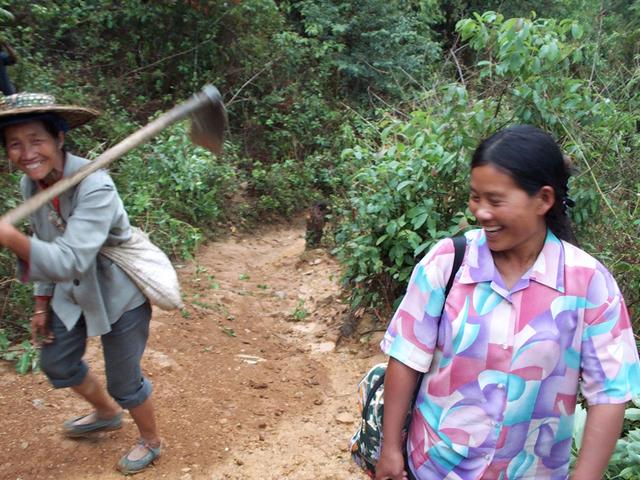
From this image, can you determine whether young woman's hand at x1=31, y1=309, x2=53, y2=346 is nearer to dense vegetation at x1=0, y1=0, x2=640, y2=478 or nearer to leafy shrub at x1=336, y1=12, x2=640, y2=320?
dense vegetation at x1=0, y1=0, x2=640, y2=478

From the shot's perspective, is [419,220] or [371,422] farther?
[419,220]

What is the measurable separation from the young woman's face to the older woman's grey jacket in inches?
56.0

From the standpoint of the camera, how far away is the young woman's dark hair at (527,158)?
1457 millimetres

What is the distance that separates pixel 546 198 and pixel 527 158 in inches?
4.8

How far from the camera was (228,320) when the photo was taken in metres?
4.93

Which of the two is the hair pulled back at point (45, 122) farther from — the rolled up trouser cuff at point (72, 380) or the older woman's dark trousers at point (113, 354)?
the rolled up trouser cuff at point (72, 380)

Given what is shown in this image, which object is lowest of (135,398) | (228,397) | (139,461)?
(228,397)

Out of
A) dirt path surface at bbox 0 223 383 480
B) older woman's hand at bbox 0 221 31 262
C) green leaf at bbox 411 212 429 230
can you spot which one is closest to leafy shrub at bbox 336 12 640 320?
green leaf at bbox 411 212 429 230

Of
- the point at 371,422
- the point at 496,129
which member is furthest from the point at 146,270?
the point at 496,129

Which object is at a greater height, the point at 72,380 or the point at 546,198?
the point at 546,198

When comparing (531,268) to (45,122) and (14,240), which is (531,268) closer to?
(14,240)

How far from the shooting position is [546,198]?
58.8 inches

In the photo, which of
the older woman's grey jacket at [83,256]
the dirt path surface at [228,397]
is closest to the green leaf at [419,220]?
the dirt path surface at [228,397]

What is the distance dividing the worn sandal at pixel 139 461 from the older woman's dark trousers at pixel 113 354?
1.10 feet
